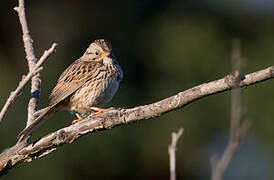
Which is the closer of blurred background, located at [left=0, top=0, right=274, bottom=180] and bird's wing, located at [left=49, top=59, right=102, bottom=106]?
bird's wing, located at [left=49, top=59, right=102, bottom=106]

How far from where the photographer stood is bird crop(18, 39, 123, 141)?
21.1ft

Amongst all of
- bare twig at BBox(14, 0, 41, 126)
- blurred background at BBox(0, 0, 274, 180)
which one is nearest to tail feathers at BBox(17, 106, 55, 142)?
bare twig at BBox(14, 0, 41, 126)

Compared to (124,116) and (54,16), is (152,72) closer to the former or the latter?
(54,16)

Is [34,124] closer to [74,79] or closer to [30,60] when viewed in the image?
[30,60]

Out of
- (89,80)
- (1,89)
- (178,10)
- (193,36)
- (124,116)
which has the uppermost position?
(178,10)

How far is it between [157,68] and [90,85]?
7104 mm

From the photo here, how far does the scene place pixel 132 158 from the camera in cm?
1327

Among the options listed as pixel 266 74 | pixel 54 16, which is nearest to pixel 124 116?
pixel 266 74

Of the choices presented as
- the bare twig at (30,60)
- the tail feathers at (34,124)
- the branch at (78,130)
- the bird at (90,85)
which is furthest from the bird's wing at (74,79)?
the branch at (78,130)

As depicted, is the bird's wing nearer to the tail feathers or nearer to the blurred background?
the tail feathers

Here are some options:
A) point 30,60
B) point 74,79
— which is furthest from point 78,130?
point 74,79

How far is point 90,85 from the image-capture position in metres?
6.53

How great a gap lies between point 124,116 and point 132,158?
8518mm

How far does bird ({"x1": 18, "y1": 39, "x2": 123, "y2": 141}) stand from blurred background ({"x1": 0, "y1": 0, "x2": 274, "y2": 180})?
5061 mm
